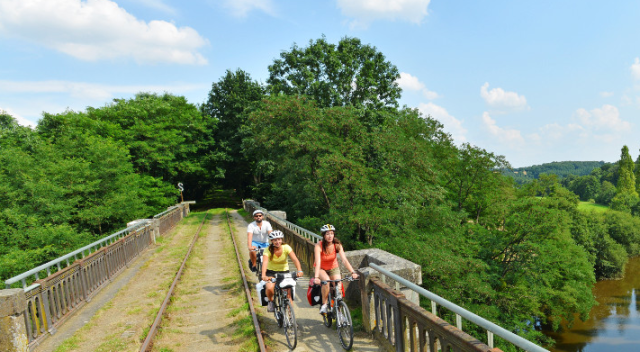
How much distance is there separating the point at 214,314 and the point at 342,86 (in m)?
25.6

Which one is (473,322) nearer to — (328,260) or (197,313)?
(328,260)

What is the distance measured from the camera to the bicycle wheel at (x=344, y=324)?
16.3ft

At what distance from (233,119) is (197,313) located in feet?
120

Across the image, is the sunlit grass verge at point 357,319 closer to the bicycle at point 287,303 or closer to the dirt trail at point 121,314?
the bicycle at point 287,303

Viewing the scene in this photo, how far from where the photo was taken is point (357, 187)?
1614 centimetres

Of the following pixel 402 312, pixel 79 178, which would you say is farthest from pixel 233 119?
pixel 402 312

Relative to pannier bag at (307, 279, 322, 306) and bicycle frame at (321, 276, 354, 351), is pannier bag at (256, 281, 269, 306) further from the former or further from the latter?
bicycle frame at (321, 276, 354, 351)

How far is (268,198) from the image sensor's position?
33750mm

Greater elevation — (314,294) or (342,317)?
(314,294)

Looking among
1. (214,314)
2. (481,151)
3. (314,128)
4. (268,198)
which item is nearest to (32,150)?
(268,198)

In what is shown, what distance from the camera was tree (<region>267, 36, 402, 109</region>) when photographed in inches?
1166

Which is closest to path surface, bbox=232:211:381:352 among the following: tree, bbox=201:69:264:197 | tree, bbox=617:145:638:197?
tree, bbox=201:69:264:197

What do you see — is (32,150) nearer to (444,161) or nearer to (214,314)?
(214,314)

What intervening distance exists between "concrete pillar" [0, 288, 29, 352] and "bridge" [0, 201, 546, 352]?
0.04ft
